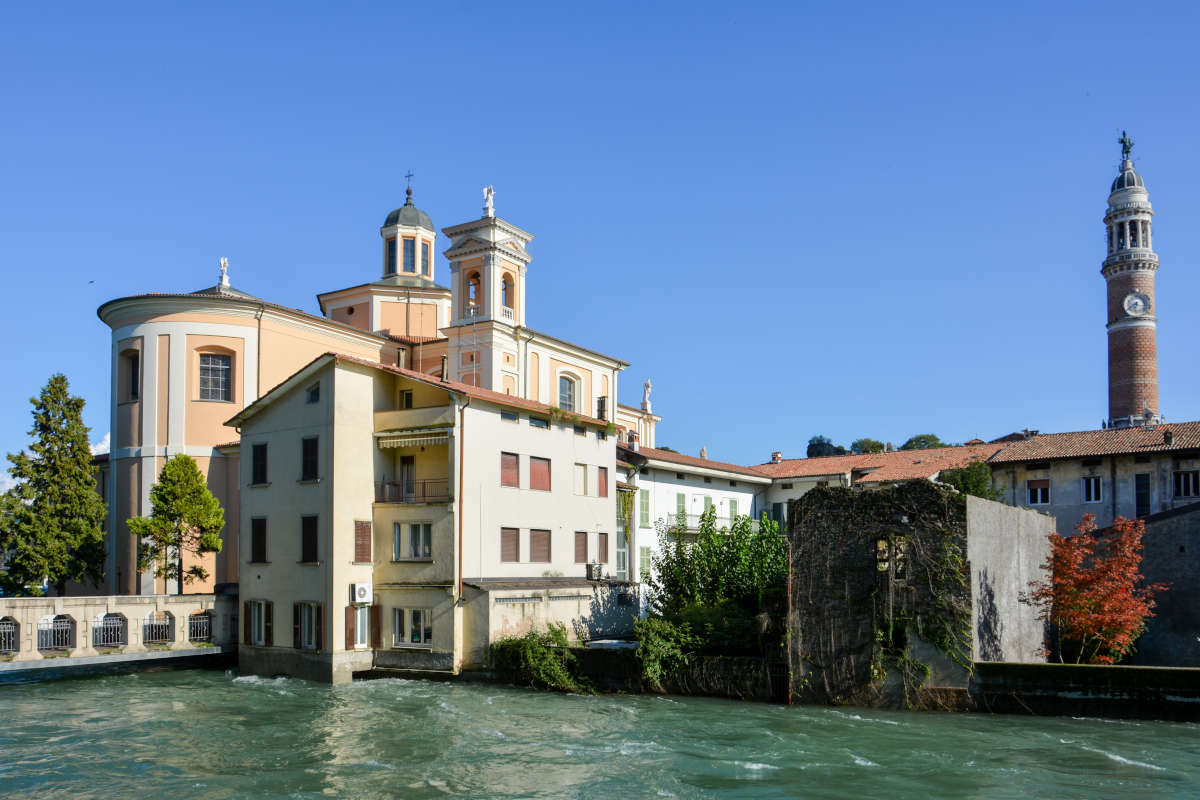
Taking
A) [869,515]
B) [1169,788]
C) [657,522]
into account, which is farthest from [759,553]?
[1169,788]

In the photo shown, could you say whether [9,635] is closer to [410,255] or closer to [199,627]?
→ [199,627]

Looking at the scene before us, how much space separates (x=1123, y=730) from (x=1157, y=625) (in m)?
11.8

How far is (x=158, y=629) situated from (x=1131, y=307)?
84.5 metres

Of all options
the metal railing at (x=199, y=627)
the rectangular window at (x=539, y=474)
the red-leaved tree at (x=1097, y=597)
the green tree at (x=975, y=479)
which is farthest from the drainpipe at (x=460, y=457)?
the green tree at (x=975, y=479)

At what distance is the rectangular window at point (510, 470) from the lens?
3456 cm

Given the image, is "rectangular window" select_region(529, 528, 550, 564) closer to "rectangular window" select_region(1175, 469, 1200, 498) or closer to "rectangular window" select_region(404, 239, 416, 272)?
"rectangular window" select_region(1175, 469, 1200, 498)

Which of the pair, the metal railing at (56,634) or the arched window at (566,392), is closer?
the metal railing at (56,634)

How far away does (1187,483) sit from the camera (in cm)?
4444

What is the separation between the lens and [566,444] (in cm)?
3753

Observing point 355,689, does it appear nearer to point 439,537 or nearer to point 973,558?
point 439,537

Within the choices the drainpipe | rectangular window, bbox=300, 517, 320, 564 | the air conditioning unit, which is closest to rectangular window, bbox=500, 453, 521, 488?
the drainpipe

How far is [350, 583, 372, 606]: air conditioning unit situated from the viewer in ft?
Answer: 106

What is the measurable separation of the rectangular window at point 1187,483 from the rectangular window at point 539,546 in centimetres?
2817

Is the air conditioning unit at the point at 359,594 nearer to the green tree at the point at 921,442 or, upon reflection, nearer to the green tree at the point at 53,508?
the green tree at the point at 53,508
